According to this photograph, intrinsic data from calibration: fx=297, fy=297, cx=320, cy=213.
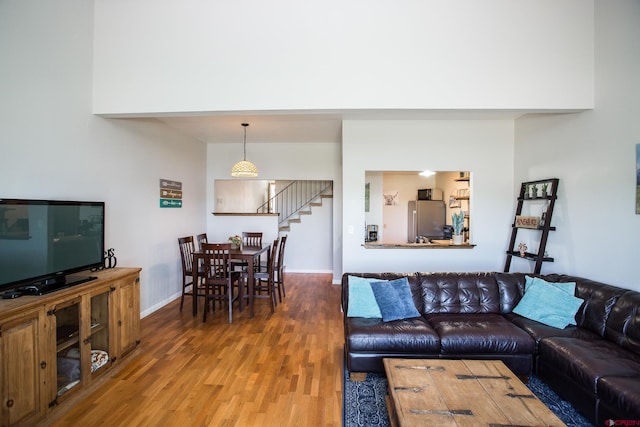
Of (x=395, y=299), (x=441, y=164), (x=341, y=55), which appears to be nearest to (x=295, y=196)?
(x=441, y=164)

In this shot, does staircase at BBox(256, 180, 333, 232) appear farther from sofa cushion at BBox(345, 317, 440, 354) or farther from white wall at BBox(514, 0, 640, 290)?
sofa cushion at BBox(345, 317, 440, 354)

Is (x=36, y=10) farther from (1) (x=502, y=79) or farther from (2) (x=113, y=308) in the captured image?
(1) (x=502, y=79)

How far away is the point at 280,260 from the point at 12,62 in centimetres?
371

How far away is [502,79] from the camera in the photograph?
3084mm

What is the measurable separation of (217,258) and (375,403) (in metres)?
2.61

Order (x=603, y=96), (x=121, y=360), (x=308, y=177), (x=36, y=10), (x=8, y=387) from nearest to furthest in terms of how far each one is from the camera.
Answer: (x=8, y=387)
(x=36, y=10)
(x=121, y=360)
(x=603, y=96)
(x=308, y=177)

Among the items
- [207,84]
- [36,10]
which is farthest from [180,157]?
[36,10]

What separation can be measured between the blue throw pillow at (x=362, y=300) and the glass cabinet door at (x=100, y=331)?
2.18m

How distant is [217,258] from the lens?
156 inches

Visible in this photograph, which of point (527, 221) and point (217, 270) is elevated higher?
point (527, 221)

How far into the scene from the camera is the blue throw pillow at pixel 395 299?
9.28 ft

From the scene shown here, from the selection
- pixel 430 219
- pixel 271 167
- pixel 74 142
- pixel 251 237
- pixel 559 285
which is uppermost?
pixel 271 167

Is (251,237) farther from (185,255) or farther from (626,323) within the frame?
(626,323)

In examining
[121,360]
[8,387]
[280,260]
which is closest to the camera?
[8,387]
